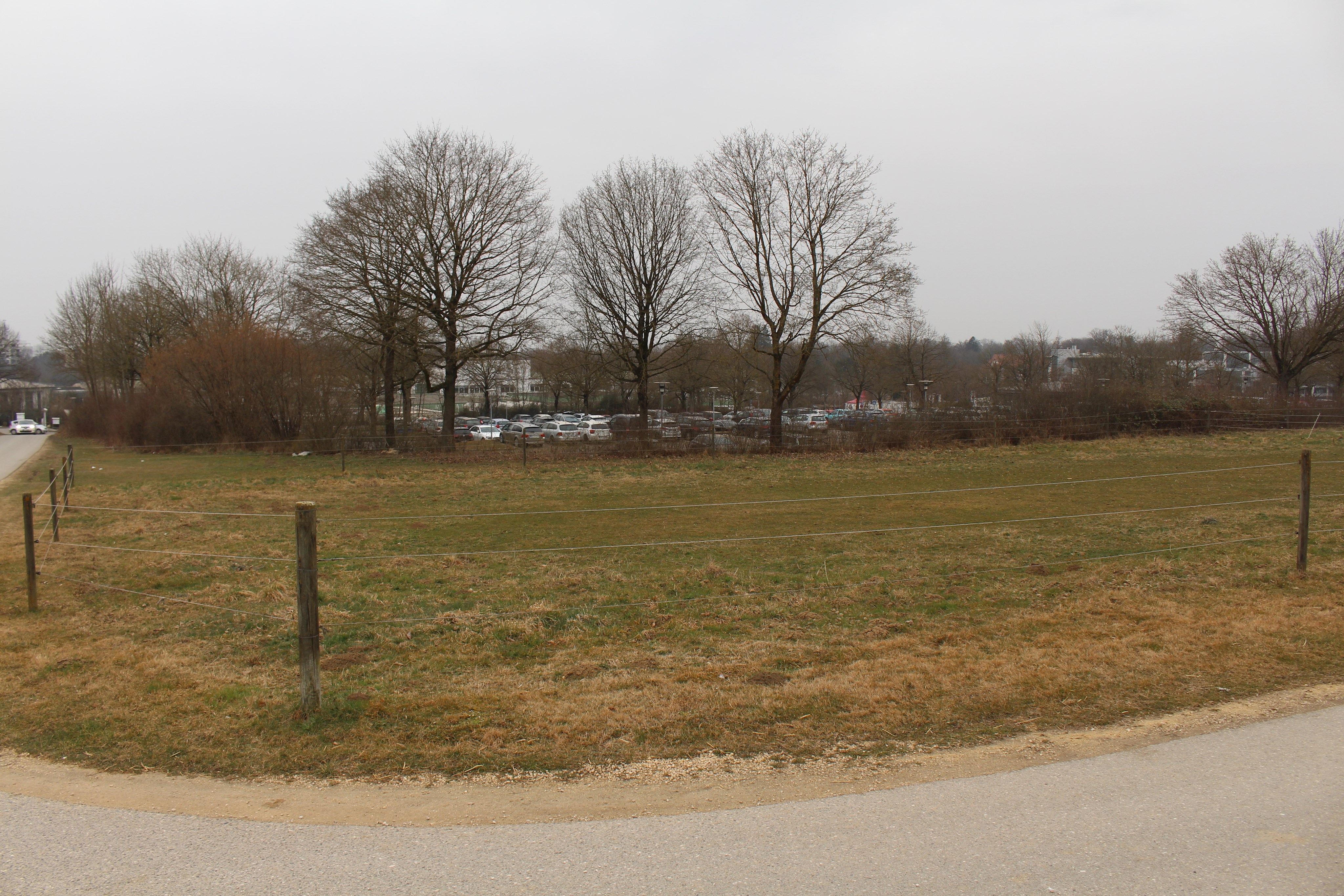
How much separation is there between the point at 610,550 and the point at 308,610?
6893mm

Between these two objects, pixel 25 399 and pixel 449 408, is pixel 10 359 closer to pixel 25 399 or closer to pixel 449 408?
pixel 25 399

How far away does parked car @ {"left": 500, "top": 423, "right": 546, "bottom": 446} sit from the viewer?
133ft

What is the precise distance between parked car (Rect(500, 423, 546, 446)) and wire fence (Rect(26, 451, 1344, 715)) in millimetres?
17987

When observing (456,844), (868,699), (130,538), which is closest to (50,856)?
(456,844)

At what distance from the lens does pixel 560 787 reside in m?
4.31

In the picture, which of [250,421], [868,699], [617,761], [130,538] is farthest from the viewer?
[250,421]

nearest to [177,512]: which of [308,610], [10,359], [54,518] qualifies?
[54,518]

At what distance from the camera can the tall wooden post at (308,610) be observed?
5.11m

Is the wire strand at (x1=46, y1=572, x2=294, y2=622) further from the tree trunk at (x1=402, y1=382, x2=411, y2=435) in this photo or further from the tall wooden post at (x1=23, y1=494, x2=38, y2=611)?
the tree trunk at (x1=402, y1=382, x2=411, y2=435)

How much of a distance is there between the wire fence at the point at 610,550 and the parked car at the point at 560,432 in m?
17.7

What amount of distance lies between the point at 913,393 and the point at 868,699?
72275mm

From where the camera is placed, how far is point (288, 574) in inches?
409

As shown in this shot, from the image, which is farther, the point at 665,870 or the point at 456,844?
the point at 456,844

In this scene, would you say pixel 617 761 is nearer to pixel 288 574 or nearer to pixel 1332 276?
pixel 288 574
